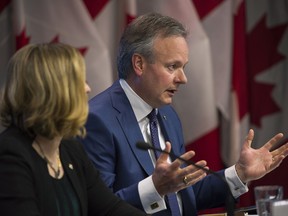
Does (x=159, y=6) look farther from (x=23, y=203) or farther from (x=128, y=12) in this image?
(x=23, y=203)

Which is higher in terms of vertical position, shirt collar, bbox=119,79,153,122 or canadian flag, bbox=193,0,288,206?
shirt collar, bbox=119,79,153,122

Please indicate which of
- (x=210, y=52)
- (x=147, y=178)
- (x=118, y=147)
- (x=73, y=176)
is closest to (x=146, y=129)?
(x=118, y=147)

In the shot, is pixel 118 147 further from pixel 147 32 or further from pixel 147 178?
pixel 147 32

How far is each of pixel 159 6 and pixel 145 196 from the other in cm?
191

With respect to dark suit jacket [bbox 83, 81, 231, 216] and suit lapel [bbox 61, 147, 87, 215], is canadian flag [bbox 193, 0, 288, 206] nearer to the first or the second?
dark suit jacket [bbox 83, 81, 231, 216]

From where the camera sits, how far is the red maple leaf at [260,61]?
4984 mm

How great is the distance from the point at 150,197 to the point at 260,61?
2428 millimetres

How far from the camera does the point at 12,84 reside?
2.20m

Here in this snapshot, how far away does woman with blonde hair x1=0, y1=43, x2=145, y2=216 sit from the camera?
2.14 metres

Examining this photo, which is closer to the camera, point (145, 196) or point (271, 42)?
point (145, 196)

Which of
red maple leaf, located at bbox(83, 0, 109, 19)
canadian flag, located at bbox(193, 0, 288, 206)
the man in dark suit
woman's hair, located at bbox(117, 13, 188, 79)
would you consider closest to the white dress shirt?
the man in dark suit

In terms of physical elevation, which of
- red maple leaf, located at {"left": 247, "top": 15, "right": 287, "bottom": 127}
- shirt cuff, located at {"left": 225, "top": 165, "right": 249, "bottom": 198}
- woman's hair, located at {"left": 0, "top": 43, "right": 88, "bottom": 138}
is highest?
woman's hair, located at {"left": 0, "top": 43, "right": 88, "bottom": 138}

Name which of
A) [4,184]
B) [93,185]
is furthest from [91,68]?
[4,184]

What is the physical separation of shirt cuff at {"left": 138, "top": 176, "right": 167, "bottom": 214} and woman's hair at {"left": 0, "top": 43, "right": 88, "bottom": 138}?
604mm
